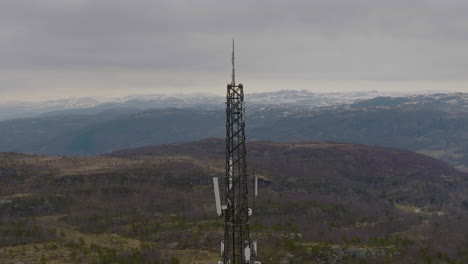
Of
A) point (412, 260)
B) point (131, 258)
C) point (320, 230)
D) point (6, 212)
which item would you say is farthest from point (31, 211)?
point (412, 260)

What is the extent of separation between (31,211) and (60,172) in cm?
5117

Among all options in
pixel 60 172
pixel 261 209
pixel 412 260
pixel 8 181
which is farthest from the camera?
pixel 60 172

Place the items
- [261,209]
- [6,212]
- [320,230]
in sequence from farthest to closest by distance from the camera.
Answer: [261,209]
[6,212]
[320,230]

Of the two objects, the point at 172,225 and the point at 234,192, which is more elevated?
the point at 234,192

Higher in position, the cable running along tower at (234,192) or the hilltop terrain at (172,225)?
the cable running along tower at (234,192)

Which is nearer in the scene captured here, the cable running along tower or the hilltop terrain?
the cable running along tower

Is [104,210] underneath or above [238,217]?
underneath

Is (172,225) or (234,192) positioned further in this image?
(172,225)

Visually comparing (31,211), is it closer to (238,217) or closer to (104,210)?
(104,210)

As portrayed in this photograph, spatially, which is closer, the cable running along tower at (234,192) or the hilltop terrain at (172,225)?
the cable running along tower at (234,192)

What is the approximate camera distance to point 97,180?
18588 cm

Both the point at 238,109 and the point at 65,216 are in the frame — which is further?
the point at 65,216

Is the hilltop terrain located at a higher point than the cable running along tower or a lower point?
lower

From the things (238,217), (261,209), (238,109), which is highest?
(238,109)
